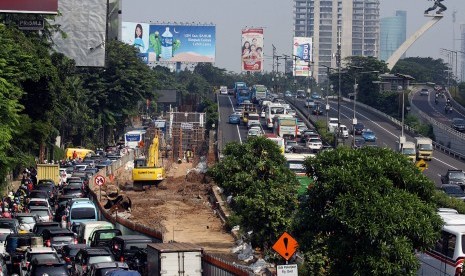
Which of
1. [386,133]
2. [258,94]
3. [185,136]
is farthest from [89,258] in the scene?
[258,94]

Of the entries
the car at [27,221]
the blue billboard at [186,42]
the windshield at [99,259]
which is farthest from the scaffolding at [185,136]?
the blue billboard at [186,42]

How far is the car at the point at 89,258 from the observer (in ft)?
102

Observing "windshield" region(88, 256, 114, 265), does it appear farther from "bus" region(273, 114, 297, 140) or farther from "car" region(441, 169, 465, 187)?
"bus" region(273, 114, 297, 140)

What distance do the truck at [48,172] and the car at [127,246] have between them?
32.0m

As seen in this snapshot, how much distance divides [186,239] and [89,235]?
7.08 meters

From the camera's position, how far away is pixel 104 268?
2864cm

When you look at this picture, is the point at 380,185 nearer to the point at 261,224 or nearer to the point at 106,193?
the point at 261,224

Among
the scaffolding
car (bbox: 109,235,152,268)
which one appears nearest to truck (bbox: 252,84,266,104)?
the scaffolding

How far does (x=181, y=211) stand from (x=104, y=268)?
3090cm

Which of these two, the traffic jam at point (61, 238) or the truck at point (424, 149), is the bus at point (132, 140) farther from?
the traffic jam at point (61, 238)

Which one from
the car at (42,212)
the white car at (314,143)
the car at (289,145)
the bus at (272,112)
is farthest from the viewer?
the bus at (272,112)

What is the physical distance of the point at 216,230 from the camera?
5028 centimetres

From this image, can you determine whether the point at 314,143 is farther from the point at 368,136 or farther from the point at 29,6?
the point at 29,6

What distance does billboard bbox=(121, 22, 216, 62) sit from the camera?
169m
